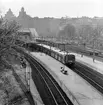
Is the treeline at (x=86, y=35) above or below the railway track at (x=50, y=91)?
above

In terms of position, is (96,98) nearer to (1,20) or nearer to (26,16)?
(1,20)

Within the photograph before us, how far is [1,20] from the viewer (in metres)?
12.3

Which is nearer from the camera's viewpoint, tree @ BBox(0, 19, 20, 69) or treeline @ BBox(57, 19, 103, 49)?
tree @ BBox(0, 19, 20, 69)

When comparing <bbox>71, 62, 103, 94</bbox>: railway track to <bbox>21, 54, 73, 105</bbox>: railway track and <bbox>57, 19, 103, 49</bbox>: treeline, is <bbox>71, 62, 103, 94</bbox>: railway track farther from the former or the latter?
<bbox>57, 19, 103, 49</bbox>: treeline

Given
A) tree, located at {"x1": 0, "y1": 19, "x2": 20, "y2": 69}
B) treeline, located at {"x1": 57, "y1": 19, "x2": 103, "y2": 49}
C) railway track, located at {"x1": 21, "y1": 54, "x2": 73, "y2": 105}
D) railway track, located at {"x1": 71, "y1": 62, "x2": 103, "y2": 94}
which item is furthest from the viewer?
treeline, located at {"x1": 57, "y1": 19, "x2": 103, "y2": 49}

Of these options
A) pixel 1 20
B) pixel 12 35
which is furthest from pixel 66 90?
pixel 1 20

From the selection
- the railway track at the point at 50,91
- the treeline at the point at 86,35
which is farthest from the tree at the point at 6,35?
the treeline at the point at 86,35

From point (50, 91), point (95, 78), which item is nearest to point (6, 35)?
point (50, 91)

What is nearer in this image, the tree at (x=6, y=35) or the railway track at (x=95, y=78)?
the tree at (x=6, y=35)

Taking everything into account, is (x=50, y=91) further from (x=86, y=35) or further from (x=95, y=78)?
(x=86, y=35)

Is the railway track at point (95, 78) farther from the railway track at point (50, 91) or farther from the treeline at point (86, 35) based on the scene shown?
the treeline at point (86, 35)

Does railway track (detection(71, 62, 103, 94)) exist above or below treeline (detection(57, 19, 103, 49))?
below

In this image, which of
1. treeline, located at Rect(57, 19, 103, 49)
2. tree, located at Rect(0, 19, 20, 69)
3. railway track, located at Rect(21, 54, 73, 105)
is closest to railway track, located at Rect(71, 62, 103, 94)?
railway track, located at Rect(21, 54, 73, 105)

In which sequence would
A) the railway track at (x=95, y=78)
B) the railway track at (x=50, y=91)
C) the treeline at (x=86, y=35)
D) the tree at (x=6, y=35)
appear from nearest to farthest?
1. the tree at (x=6, y=35)
2. the railway track at (x=50, y=91)
3. the railway track at (x=95, y=78)
4. the treeline at (x=86, y=35)
